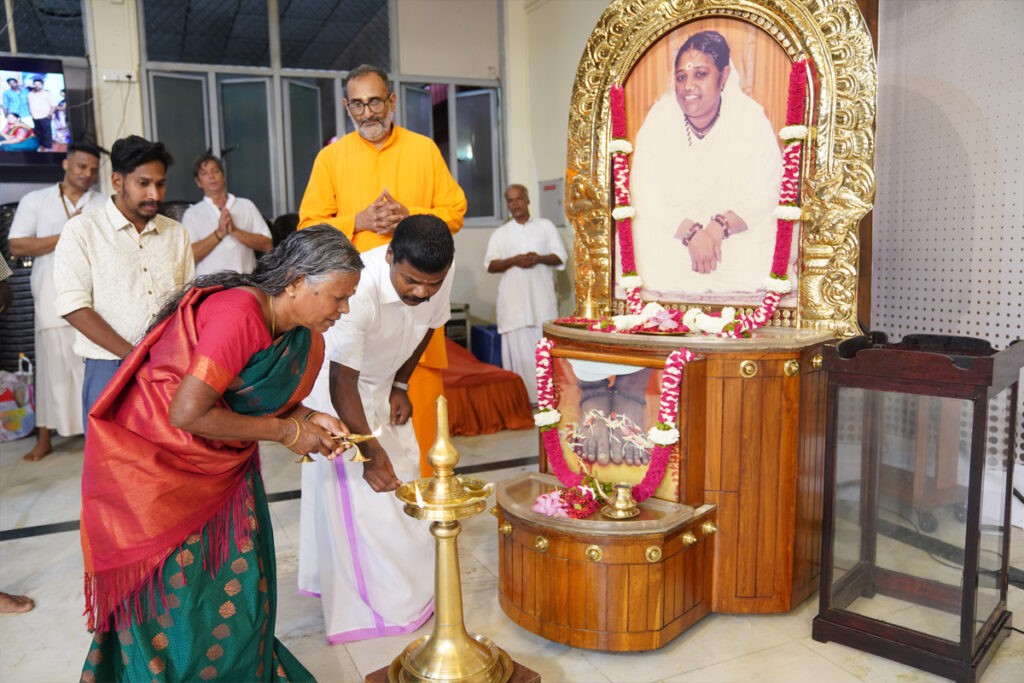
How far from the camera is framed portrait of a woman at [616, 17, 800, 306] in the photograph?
10.3 feet

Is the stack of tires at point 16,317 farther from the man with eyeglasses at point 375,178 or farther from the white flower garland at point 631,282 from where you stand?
the white flower garland at point 631,282

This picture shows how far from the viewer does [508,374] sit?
20.4ft

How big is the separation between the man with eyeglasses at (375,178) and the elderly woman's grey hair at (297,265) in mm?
1285

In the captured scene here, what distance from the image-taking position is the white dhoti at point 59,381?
18.5ft

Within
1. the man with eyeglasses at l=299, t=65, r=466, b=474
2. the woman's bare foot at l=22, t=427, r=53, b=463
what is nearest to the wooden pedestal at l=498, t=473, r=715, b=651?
the man with eyeglasses at l=299, t=65, r=466, b=474

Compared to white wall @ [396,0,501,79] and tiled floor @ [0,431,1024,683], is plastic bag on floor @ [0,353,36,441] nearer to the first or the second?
tiled floor @ [0,431,1024,683]

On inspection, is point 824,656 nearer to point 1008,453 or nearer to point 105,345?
point 1008,453

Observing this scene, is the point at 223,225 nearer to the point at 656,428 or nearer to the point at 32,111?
the point at 32,111

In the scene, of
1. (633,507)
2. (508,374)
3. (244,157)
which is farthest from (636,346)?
(244,157)

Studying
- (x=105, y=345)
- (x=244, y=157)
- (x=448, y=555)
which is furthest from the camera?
(x=244, y=157)

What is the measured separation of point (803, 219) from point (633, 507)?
Answer: 1.25 m

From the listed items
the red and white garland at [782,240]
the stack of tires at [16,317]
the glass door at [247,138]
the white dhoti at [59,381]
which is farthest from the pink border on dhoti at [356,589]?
the glass door at [247,138]

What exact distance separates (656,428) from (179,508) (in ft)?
5.08

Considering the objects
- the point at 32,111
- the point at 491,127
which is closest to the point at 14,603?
the point at 32,111
